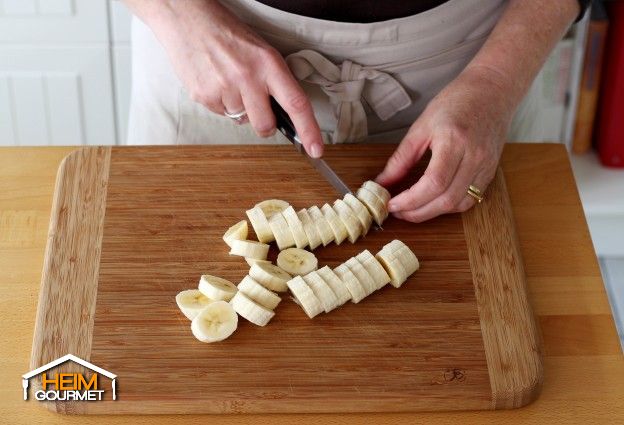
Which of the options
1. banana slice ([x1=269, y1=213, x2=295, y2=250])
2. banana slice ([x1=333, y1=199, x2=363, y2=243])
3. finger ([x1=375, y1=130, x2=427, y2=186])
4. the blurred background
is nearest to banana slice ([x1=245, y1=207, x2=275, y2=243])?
banana slice ([x1=269, y1=213, x2=295, y2=250])

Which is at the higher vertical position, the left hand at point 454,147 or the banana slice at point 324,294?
the left hand at point 454,147

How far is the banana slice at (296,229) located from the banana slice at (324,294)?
0.32 ft

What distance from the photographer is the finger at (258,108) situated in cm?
150

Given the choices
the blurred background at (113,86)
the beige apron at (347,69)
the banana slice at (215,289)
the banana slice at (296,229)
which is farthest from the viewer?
the blurred background at (113,86)

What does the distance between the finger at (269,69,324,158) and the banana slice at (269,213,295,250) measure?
12 centimetres

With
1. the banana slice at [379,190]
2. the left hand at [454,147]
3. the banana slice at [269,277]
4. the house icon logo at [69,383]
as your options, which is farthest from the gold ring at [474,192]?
the house icon logo at [69,383]

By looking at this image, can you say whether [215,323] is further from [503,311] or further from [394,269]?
[503,311]

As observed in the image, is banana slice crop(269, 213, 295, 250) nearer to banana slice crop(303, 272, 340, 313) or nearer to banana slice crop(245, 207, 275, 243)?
banana slice crop(245, 207, 275, 243)

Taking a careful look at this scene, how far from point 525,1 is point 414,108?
0.26 meters

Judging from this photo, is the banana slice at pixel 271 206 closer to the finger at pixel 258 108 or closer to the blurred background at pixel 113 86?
the finger at pixel 258 108

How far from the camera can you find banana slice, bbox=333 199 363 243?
1448 mm

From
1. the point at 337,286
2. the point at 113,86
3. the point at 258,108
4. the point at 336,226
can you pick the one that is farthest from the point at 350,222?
the point at 113,86

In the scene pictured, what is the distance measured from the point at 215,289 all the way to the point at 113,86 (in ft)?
4.55

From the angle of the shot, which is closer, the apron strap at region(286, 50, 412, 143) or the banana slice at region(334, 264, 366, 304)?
the banana slice at region(334, 264, 366, 304)
